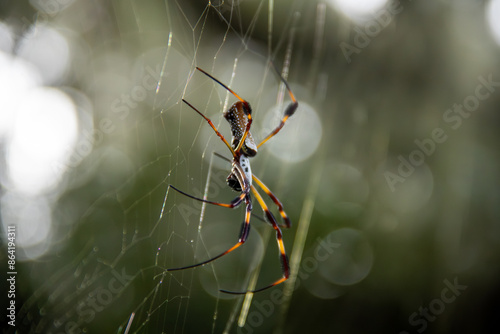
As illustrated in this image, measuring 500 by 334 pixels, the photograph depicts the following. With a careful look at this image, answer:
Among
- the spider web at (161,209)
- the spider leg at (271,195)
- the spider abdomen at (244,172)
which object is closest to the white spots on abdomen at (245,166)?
Answer: the spider abdomen at (244,172)

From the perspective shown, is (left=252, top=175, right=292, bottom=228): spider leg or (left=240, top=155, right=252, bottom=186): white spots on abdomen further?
(left=252, top=175, right=292, bottom=228): spider leg

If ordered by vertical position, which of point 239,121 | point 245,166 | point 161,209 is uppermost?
point 239,121

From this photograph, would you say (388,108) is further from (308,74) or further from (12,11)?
(12,11)

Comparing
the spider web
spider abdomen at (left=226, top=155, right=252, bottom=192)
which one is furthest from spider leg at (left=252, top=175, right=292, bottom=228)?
the spider web

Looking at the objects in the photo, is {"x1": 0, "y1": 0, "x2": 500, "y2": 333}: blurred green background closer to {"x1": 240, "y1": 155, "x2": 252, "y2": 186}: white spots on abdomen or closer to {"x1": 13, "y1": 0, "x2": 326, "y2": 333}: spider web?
{"x1": 13, "y1": 0, "x2": 326, "y2": 333}: spider web

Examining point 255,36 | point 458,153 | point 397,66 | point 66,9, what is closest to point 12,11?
point 66,9

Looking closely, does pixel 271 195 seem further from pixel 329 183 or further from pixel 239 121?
pixel 329 183

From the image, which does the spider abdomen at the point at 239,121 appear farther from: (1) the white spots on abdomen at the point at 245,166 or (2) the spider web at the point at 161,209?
(2) the spider web at the point at 161,209

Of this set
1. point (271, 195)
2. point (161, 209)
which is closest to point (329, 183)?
point (161, 209)
